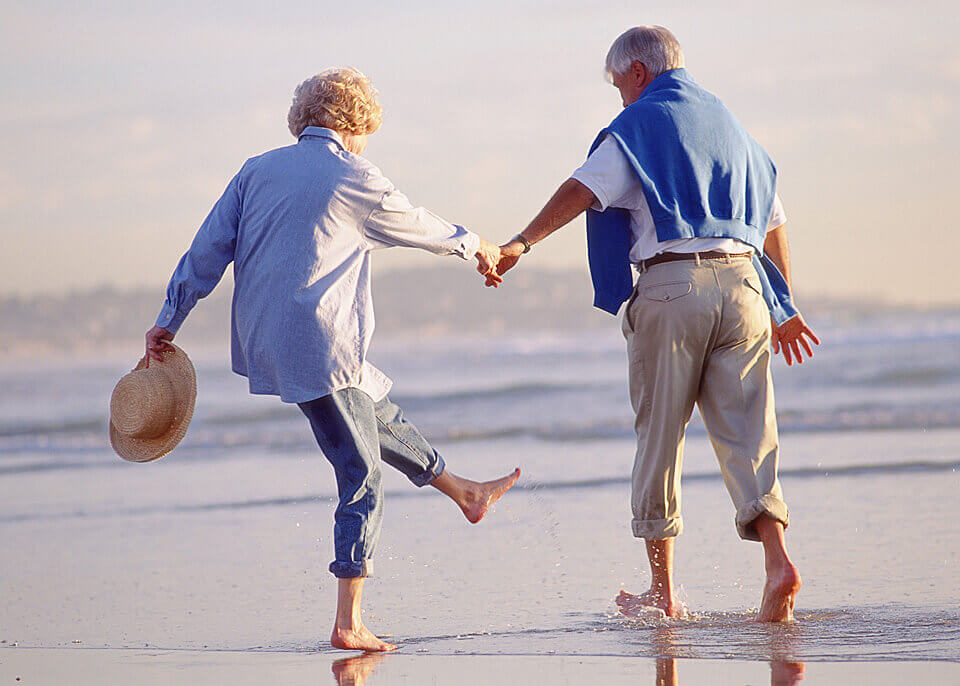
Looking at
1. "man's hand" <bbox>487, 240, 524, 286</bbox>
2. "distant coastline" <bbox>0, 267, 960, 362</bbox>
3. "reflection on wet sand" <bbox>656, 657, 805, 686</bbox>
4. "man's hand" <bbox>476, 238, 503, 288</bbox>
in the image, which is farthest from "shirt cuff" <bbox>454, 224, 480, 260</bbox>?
"distant coastline" <bbox>0, 267, 960, 362</bbox>

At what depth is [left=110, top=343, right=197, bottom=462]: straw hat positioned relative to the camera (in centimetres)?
370

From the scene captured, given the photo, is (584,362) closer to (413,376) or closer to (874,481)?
(413,376)

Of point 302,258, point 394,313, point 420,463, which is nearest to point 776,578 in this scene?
Result: point 420,463

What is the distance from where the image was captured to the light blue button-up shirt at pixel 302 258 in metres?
3.30

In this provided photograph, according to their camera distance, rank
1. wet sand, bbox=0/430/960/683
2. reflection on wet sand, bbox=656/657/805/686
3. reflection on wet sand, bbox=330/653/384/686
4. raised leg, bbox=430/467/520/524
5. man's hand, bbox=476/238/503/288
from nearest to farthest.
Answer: reflection on wet sand, bbox=656/657/805/686 → reflection on wet sand, bbox=330/653/384/686 → wet sand, bbox=0/430/960/683 → man's hand, bbox=476/238/503/288 → raised leg, bbox=430/467/520/524

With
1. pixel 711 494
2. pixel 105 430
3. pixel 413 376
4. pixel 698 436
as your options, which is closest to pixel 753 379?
pixel 711 494

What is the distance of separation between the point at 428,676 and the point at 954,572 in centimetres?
208

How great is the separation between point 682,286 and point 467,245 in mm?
680

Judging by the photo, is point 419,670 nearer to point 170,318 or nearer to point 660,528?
point 660,528

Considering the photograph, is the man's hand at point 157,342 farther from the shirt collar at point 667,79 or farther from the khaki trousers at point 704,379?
the shirt collar at point 667,79

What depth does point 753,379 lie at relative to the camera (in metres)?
3.53

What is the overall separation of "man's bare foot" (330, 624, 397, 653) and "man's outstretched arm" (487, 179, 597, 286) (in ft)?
4.20

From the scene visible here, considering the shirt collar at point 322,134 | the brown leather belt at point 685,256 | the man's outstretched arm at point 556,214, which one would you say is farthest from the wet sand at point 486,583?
the shirt collar at point 322,134

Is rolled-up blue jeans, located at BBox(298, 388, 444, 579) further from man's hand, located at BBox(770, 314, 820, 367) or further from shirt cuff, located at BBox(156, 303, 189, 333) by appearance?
man's hand, located at BBox(770, 314, 820, 367)
